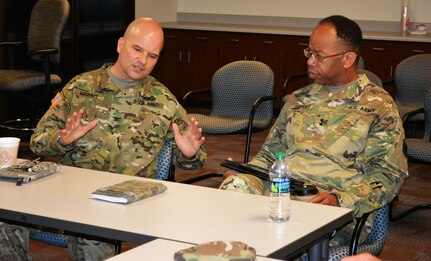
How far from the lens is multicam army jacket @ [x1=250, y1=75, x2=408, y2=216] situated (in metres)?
3.32

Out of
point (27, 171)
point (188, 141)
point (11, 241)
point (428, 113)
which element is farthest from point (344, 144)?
point (428, 113)

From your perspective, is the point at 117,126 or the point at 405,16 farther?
the point at 405,16

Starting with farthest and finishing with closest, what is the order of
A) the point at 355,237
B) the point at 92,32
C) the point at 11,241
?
1. the point at 92,32
2. the point at 11,241
3. the point at 355,237

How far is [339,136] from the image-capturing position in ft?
11.4

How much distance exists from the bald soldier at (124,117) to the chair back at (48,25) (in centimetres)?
335

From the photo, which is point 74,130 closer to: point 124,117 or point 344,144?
point 124,117

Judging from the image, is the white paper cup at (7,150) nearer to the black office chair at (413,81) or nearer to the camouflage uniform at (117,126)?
the camouflage uniform at (117,126)

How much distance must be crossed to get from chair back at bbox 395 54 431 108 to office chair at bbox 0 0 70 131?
2804mm

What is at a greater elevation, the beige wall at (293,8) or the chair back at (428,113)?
the beige wall at (293,8)

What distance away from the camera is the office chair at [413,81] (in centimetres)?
639

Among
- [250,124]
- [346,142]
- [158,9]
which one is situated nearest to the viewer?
[346,142]

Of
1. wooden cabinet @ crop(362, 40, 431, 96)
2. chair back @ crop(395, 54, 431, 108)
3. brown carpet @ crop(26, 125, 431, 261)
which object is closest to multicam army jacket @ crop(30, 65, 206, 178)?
brown carpet @ crop(26, 125, 431, 261)

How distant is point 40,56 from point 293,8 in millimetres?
3476

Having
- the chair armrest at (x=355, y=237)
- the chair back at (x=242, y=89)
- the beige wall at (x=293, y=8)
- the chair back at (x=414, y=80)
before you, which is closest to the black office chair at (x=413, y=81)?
the chair back at (x=414, y=80)
